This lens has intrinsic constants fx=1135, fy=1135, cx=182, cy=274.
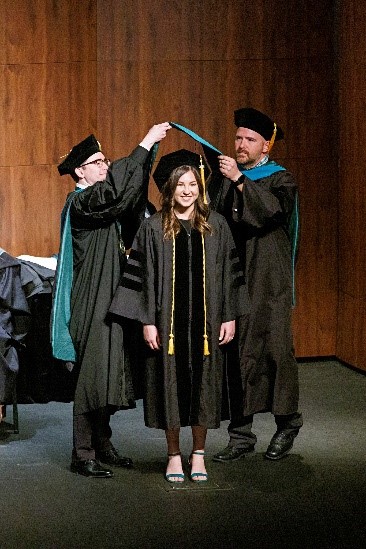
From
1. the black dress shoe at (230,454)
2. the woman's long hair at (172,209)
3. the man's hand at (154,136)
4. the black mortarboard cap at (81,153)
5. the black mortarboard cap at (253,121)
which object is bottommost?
the black dress shoe at (230,454)

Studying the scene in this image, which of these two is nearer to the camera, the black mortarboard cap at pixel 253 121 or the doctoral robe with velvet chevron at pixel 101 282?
the doctoral robe with velvet chevron at pixel 101 282

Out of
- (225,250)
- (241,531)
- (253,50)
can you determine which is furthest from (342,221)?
(241,531)

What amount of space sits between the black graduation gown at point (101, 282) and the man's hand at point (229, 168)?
1.22 feet

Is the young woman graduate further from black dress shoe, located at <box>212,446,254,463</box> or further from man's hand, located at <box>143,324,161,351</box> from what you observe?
black dress shoe, located at <box>212,446,254,463</box>

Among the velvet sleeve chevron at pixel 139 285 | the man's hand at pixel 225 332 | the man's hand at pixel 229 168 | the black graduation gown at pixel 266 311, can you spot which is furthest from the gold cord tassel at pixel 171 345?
the man's hand at pixel 229 168

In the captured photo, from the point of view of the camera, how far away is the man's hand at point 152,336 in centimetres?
506

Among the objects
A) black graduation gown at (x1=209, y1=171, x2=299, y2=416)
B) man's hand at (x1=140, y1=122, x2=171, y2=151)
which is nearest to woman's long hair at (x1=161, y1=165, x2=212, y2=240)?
man's hand at (x1=140, y1=122, x2=171, y2=151)

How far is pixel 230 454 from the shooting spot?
555 centimetres

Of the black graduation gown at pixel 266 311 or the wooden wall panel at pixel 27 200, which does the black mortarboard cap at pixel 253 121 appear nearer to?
the black graduation gown at pixel 266 311

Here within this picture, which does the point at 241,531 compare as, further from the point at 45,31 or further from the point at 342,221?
the point at 45,31

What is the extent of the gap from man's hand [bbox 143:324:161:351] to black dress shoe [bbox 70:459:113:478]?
25.0 inches

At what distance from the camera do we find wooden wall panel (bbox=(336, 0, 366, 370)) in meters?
7.70

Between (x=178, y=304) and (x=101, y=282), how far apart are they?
39 centimetres

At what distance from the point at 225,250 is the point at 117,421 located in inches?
68.0
